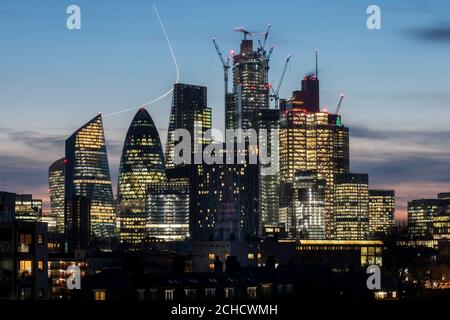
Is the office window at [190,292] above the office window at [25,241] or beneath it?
beneath

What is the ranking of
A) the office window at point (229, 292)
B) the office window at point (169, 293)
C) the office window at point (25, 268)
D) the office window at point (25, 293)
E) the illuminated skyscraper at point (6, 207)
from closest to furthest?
1. the office window at point (169, 293)
2. the office window at point (229, 292)
3. the office window at point (25, 293)
4. the office window at point (25, 268)
5. the illuminated skyscraper at point (6, 207)

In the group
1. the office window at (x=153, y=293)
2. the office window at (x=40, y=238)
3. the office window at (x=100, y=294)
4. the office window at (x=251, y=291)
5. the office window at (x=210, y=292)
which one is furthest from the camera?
the office window at (x=40, y=238)

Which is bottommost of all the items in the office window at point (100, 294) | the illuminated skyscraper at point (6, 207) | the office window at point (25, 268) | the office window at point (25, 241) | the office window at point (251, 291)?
the office window at point (251, 291)

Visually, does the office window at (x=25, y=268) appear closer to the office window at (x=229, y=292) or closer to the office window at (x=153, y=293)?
the office window at (x=153, y=293)

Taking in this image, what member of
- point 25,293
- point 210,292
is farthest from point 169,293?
point 25,293

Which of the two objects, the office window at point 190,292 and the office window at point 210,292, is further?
the office window at point 210,292

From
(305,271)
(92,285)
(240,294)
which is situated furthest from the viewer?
(305,271)

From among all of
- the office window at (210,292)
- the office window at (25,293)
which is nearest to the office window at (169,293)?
the office window at (210,292)

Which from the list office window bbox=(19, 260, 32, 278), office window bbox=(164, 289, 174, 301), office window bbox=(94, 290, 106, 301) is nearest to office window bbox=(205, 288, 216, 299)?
office window bbox=(164, 289, 174, 301)
